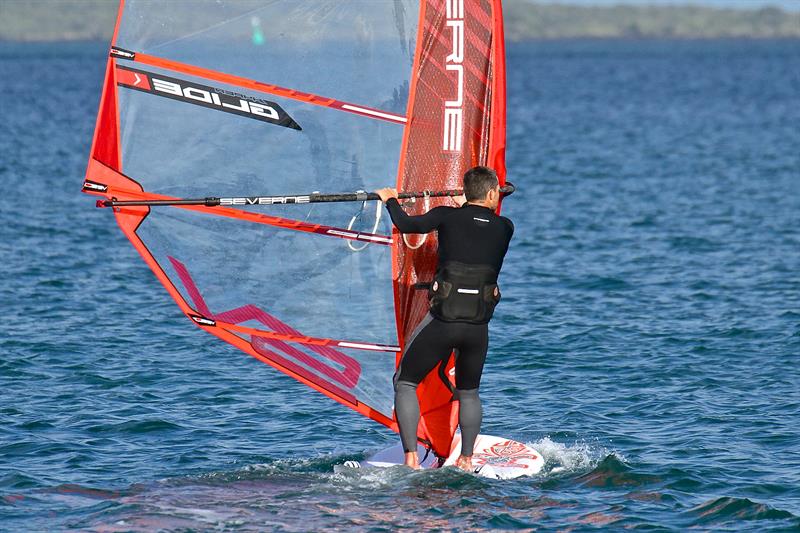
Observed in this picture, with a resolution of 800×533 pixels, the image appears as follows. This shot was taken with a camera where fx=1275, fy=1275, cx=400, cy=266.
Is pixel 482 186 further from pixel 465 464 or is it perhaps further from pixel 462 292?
pixel 465 464

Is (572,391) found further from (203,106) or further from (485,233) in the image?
(203,106)

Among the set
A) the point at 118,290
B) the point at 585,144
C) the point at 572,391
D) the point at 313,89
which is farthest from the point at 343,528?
the point at 585,144

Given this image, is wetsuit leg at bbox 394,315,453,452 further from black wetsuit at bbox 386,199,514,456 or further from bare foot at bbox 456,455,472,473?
bare foot at bbox 456,455,472,473

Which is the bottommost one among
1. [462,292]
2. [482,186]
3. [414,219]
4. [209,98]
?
[462,292]

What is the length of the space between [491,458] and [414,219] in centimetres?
229

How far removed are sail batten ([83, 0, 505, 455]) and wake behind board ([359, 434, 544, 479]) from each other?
176 mm

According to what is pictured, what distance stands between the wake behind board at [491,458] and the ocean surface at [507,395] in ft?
0.45

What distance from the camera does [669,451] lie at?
1115 cm

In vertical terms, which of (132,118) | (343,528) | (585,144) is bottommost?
(343,528)

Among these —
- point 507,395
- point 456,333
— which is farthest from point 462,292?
point 507,395

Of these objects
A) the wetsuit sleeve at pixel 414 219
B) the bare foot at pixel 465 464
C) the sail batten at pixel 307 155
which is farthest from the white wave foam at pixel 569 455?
the wetsuit sleeve at pixel 414 219

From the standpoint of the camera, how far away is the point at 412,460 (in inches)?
400

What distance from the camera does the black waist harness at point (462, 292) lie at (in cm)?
952

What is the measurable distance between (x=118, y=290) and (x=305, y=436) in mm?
7542
